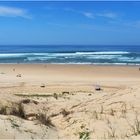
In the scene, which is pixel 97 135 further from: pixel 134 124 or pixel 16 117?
pixel 16 117

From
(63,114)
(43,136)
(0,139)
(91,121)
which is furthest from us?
(63,114)

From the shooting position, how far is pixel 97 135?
871 centimetres

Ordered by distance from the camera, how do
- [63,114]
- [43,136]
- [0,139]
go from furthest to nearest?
[63,114] → [43,136] → [0,139]

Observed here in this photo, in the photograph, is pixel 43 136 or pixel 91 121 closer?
pixel 43 136

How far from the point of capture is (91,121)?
9.64 m

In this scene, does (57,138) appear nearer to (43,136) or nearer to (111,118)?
(43,136)

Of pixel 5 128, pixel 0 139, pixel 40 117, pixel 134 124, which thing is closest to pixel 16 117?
pixel 40 117

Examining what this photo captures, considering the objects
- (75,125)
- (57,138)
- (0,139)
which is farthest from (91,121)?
(0,139)

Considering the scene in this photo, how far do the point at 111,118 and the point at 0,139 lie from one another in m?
3.06

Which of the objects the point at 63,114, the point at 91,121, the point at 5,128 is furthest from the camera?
the point at 63,114

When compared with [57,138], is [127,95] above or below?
above

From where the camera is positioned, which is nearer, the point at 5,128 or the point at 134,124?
the point at 5,128

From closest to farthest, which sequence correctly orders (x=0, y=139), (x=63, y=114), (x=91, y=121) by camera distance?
(x=0, y=139), (x=91, y=121), (x=63, y=114)

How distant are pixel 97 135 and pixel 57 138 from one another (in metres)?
0.96
